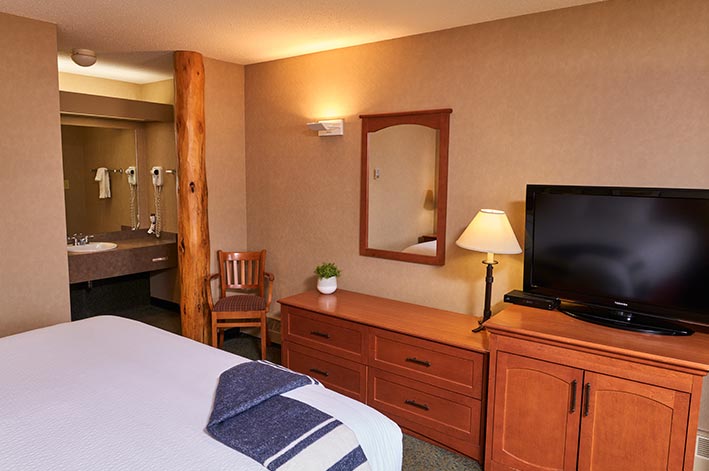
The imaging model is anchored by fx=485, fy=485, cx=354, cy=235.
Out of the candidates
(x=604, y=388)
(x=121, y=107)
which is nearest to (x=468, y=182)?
(x=604, y=388)

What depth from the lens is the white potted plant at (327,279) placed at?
3570 mm

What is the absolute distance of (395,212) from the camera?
3436mm

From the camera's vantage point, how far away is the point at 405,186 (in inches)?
132

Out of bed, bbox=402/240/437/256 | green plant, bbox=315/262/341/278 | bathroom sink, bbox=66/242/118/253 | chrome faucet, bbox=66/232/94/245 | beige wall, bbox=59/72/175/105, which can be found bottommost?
green plant, bbox=315/262/341/278

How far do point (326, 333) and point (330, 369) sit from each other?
244mm

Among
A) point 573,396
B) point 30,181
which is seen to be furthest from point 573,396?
point 30,181

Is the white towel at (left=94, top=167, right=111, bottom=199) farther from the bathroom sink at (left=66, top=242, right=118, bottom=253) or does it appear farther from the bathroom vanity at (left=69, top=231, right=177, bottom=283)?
the bathroom sink at (left=66, top=242, right=118, bottom=253)

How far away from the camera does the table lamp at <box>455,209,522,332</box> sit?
2.65m

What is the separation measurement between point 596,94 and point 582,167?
391mm

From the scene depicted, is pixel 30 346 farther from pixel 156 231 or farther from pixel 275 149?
pixel 156 231

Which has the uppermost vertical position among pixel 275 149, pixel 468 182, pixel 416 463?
pixel 275 149

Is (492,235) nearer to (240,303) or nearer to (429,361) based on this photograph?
(429,361)

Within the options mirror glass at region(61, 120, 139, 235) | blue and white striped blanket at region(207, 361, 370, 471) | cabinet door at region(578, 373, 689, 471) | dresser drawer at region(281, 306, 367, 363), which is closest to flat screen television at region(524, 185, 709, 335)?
cabinet door at region(578, 373, 689, 471)

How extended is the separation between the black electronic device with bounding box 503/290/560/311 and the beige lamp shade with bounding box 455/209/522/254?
259mm
